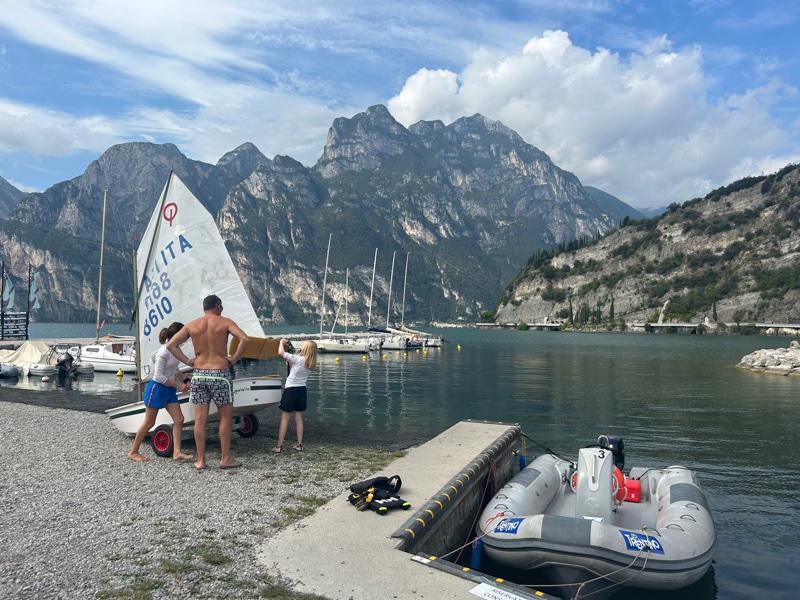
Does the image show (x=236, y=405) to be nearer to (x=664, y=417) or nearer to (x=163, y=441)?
(x=163, y=441)

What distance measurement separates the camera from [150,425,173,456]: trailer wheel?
10469mm

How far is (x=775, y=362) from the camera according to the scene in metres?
45.5

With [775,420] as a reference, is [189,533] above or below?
above

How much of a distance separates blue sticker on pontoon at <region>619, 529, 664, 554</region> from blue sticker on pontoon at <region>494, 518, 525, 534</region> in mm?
1472

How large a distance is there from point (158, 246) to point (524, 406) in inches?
775

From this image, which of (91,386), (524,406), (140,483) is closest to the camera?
(140,483)

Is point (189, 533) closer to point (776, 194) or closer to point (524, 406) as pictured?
point (524, 406)

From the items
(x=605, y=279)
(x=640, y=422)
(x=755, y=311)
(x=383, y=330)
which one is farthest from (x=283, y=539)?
(x=605, y=279)

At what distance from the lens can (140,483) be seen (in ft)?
28.6

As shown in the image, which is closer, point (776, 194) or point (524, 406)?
point (524, 406)

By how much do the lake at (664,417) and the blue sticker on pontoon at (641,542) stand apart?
1194mm

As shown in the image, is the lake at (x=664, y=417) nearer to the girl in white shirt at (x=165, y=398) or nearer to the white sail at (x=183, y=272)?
the white sail at (x=183, y=272)

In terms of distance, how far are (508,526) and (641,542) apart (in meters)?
1.87

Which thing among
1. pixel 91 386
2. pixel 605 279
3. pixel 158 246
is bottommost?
pixel 91 386
